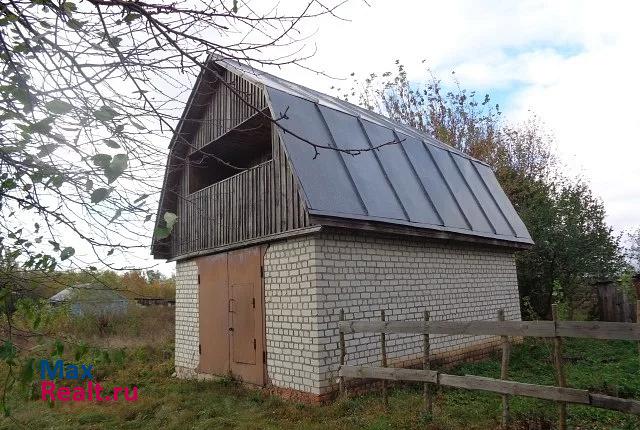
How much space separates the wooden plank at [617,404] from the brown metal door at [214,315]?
19.6 feet

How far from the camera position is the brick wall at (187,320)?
9766 millimetres

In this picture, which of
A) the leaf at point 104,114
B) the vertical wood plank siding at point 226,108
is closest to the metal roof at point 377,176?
the vertical wood plank siding at point 226,108

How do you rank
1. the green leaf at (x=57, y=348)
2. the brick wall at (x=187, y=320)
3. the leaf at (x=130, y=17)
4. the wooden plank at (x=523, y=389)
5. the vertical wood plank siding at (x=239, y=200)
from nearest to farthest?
the green leaf at (x=57, y=348) → the leaf at (x=130, y=17) → the wooden plank at (x=523, y=389) → the vertical wood plank siding at (x=239, y=200) → the brick wall at (x=187, y=320)

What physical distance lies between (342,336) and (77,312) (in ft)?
46.2

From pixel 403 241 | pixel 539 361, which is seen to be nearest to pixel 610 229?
pixel 539 361

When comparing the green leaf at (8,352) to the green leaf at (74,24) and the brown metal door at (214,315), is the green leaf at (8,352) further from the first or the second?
the brown metal door at (214,315)

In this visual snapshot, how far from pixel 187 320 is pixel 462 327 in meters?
6.56

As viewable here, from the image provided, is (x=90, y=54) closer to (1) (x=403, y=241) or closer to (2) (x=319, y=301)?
(2) (x=319, y=301)

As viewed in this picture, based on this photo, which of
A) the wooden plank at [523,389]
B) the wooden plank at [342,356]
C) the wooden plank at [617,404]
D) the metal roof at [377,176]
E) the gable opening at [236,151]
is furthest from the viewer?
the gable opening at [236,151]

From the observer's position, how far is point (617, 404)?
426cm

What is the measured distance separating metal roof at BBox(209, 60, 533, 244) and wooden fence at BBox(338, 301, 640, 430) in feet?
6.07

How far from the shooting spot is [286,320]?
7281 mm

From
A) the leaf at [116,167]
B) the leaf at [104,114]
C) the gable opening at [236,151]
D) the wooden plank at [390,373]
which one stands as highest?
the gable opening at [236,151]

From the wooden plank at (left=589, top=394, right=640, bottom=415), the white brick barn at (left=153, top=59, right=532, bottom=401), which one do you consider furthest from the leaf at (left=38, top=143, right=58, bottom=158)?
the wooden plank at (left=589, top=394, right=640, bottom=415)
